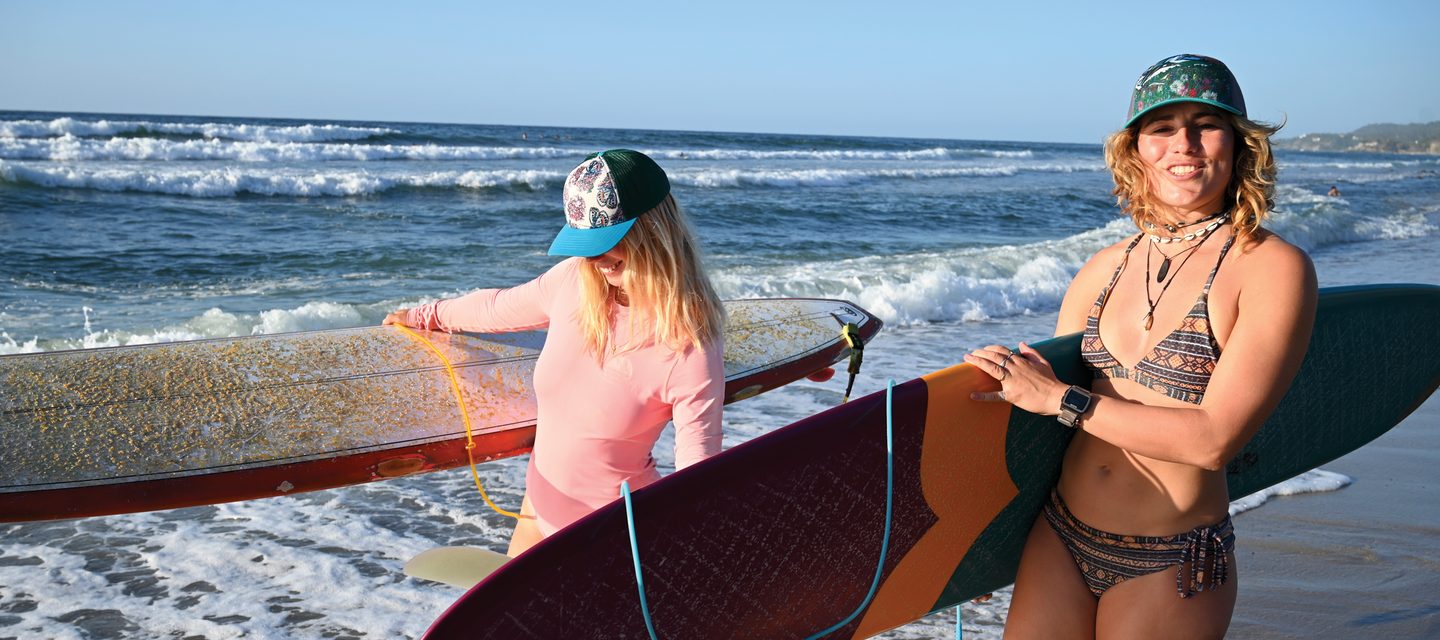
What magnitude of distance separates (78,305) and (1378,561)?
8147 mm

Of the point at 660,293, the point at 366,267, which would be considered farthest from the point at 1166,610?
the point at 366,267

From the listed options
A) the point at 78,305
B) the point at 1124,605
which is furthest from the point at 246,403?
the point at 78,305

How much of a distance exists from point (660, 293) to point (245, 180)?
14.4 m

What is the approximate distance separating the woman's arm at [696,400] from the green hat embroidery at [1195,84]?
35.3 inches

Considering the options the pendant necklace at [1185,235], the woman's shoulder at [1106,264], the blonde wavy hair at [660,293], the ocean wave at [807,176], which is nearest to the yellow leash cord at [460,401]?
the blonde wavy hair at [660,293]

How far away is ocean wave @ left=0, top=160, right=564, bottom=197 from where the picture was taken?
41.9ft

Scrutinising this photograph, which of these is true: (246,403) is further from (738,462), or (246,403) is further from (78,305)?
(78,305)

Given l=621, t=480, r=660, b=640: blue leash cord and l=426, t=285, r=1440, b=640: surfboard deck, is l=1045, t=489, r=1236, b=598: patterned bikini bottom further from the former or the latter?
l=621, t=480, r=660, b=640: blue leash cord

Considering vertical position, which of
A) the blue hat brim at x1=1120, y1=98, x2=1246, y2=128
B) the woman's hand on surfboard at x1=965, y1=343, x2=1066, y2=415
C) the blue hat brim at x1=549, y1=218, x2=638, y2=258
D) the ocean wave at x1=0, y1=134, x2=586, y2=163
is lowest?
the woman's hand on surfboard at x1=965, y1=343, x2=1066, y2=415

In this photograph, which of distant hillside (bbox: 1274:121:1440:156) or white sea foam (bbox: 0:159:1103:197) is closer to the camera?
white sea foam (bbox: 0:159:1103:197)

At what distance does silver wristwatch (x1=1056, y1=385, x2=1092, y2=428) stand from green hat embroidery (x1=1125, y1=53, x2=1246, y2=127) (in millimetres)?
502

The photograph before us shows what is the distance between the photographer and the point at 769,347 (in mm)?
3383

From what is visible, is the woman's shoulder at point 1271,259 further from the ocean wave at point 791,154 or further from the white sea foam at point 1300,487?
the ocean wave at point 791,154

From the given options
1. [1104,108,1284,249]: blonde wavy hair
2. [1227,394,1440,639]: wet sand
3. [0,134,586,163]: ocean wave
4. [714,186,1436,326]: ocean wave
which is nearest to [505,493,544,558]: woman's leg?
[1104,108,1284,249]: blonde wavy hair
